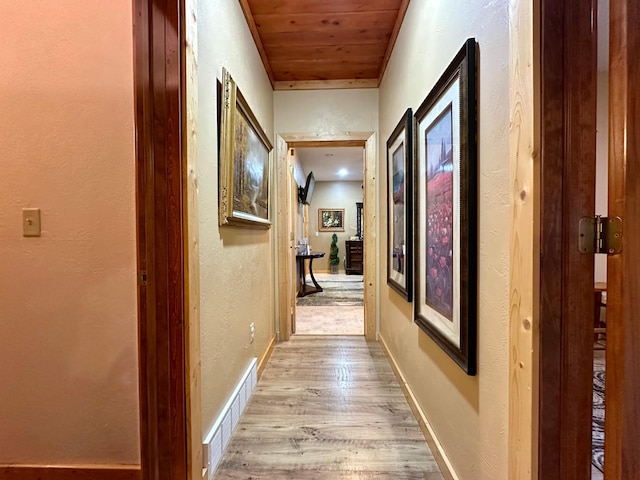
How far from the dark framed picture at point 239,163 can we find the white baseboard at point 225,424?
937mm

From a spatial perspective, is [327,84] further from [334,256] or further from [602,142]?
[334,256]

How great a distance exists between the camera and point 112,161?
4.13ft

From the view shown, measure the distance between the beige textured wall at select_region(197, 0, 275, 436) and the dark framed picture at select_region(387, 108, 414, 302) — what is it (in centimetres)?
102

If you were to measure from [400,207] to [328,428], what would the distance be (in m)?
1.39

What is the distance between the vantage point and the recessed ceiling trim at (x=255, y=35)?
6.43ft

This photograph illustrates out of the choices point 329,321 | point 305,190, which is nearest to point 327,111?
point 329,321

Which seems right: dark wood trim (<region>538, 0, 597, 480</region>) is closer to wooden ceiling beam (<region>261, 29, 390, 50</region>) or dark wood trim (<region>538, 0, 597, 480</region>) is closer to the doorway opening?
wooden ceiling beam (<region>261, 29, 390, 50</region>)

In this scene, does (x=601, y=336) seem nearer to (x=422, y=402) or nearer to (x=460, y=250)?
(x=422, y=402)

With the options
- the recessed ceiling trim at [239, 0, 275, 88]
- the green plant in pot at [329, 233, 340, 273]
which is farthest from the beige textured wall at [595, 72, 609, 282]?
the green plant in pot at [329, 233, 340, 273]

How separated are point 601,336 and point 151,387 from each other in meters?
3.11

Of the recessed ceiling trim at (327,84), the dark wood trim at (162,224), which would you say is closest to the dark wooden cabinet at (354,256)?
the recessed ceiling trim at (327,84)

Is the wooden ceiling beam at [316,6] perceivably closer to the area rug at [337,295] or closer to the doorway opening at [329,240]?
Result: the doorway opening at [329,240]

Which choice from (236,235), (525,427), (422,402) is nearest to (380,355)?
(422,402)

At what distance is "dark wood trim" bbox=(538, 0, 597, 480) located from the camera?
75cm
